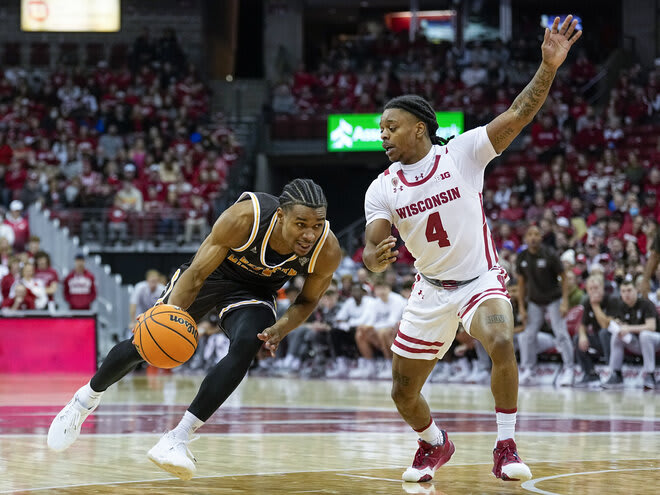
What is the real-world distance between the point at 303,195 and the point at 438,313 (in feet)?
3.18

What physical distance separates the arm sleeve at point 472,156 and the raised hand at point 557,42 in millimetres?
546

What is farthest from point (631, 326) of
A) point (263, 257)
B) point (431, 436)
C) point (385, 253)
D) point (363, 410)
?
point (385, 253)

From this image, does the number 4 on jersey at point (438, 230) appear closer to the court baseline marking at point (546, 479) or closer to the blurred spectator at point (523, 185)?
the court baseline marking at point (546, 479)

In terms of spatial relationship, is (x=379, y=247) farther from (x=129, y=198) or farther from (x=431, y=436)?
(x=129, y=198)

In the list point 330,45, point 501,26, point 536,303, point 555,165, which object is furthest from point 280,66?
point 536,303

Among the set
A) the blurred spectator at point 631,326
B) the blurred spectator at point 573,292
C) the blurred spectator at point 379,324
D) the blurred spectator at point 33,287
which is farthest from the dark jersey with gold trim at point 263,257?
the blurred spectator at point 33,287

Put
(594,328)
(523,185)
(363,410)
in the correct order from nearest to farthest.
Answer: (363,410), (594,328), (523,185)

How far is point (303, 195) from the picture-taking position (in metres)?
5.57

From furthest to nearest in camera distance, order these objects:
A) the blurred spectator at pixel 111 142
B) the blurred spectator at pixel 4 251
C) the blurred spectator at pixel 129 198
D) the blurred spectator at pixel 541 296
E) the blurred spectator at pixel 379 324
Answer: the blurred spectator at pixel 111 142 < the blurred spectator at pixel 129 198 < the blurred spectator at pixel 4 251 < the blurred spectator at pixel 379 324 < the blurred spectator at pixel 541 296

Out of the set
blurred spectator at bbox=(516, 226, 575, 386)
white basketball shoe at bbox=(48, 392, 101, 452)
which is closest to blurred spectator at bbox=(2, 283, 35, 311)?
blurred spectator at bbox=(516, 226, 575, 386)

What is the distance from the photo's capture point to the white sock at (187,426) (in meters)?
5.23

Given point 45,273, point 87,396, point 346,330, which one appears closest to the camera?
point 87,396

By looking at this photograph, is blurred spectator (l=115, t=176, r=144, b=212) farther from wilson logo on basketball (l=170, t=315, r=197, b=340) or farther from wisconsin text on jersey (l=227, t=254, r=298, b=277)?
wilson logo on basketball (l=170, t=315, r=197, b=340)

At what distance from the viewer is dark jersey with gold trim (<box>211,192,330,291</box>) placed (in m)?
5.84
